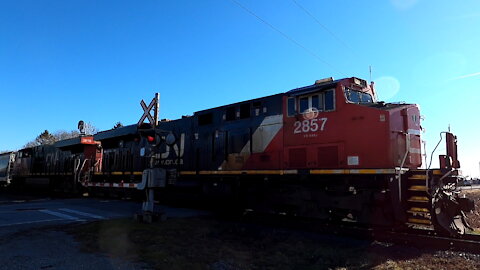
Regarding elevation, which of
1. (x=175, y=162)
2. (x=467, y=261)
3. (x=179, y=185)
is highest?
(x=175, y=162)

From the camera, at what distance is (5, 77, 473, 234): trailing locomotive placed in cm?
859

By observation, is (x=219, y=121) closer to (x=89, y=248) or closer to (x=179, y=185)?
(x=179, y=185)

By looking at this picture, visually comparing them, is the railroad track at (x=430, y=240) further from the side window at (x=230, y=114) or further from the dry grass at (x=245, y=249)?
the side window at (x=230, y=114)

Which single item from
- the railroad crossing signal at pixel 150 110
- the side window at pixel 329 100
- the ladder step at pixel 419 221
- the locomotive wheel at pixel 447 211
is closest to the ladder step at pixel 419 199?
the locomotive wheel at pixel 447 211

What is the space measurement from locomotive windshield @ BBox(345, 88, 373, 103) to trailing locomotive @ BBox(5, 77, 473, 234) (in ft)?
0.11

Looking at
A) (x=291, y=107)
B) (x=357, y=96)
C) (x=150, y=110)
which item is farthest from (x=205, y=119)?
(x=357, y=96)

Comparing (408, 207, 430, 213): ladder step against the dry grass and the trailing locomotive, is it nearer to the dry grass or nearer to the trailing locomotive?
the trailing locomotive

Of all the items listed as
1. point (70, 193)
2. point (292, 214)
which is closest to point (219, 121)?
point (292, 214)

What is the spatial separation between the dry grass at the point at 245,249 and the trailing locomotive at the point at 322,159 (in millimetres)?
1060

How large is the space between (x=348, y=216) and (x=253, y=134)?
4.08 meters

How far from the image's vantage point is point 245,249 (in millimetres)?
7719

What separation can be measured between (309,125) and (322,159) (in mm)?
1073

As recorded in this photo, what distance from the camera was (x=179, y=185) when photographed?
48.0ft

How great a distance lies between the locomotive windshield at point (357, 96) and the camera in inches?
408
